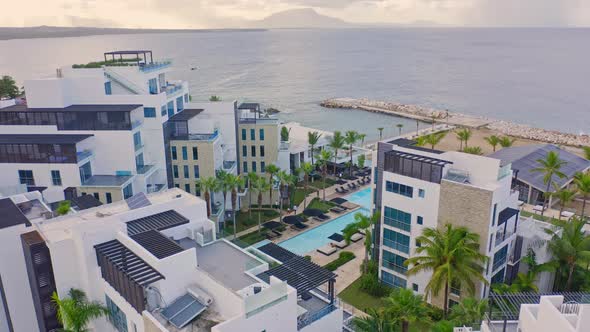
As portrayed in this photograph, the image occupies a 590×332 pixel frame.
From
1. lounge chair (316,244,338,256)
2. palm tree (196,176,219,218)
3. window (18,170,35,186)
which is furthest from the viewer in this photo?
palm tree (196,176,219,218)

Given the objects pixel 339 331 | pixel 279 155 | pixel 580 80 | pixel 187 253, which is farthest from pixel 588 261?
pixel 580 80

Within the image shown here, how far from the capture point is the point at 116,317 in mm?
24516

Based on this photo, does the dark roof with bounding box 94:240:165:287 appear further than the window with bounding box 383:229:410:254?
No

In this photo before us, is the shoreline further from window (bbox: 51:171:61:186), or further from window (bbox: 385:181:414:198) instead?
window (bbox: 51:171:61:186)

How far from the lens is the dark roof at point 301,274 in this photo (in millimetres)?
24047

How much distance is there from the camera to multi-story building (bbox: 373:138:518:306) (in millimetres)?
31828

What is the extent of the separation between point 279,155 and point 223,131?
8475 mm

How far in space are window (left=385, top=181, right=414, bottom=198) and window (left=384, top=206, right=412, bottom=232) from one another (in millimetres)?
1558

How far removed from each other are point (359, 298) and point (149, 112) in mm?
28790

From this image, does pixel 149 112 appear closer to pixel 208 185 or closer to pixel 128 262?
pixel 208 185

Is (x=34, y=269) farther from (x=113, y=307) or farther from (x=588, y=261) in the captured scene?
(x=588, y=261)

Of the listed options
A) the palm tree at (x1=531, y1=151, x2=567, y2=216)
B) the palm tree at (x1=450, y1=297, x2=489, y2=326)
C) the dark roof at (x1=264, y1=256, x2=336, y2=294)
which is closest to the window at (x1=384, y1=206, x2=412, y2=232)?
the palm tree at (x1=450, y1=297, x2=489, y2=326)

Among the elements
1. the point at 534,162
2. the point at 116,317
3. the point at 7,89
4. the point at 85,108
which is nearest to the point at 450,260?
the point at 116,317

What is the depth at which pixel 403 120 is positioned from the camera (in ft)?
397
